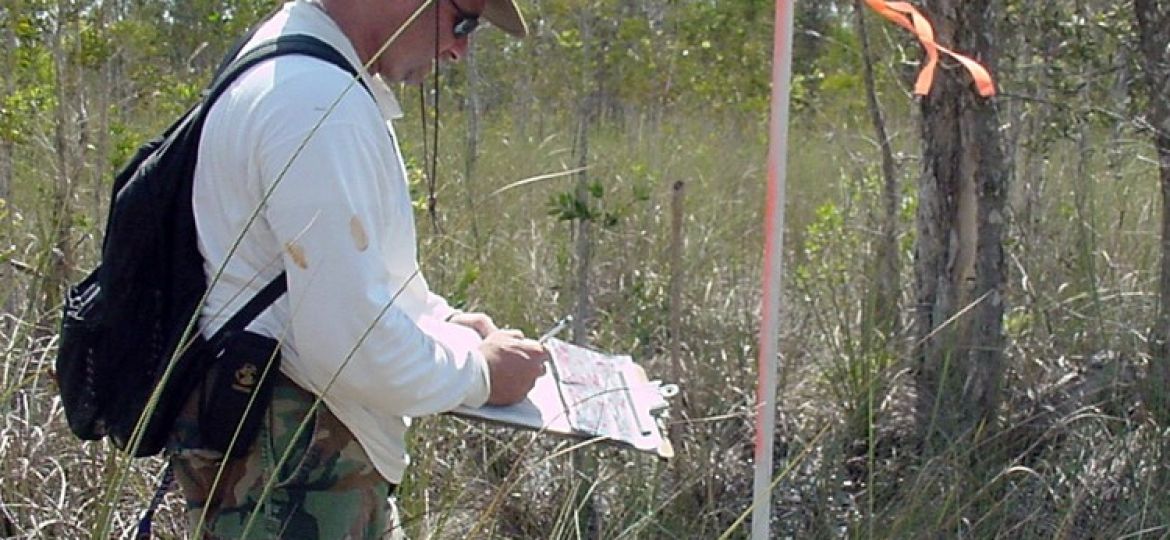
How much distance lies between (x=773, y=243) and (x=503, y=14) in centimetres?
60

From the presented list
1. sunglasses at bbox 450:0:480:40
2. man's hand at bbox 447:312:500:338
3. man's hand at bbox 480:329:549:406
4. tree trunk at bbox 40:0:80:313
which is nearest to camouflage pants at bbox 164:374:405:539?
man's hand at bbox 480:329:549:406

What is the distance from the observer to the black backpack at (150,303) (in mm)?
1997

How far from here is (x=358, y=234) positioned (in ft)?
6.15

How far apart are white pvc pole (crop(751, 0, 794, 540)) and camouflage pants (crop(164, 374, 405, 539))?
0.66m

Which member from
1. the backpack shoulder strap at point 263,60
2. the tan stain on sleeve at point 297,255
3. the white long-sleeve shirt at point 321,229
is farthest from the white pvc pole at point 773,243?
the tan stain on sleeve at point 297,255

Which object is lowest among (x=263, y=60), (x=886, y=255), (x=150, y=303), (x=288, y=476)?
(x=886, y=255)

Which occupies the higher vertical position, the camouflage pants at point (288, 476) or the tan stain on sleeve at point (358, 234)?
the tan stain on sleeve at point (358, 234)

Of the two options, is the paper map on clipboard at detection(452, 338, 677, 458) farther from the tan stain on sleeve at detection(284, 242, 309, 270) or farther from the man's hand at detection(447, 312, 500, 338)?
the tan stain on sleeve at detection(284, 242, 309, 270)

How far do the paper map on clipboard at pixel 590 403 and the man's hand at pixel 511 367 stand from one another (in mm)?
24

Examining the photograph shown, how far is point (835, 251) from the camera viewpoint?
5.33 meters

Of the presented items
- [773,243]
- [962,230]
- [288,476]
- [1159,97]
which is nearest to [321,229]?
[288,476]

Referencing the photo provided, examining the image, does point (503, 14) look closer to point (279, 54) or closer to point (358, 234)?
point (279, 54)

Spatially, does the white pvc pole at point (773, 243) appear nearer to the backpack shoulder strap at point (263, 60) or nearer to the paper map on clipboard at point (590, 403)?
the paper map on clipboard at point (590, 403)

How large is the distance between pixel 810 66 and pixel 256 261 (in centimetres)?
879
